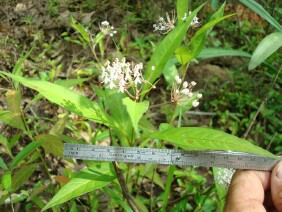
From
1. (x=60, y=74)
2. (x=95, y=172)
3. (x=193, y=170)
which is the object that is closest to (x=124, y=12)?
(x=60, y=74)

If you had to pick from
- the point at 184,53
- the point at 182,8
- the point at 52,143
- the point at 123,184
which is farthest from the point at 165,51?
the point at 52,143

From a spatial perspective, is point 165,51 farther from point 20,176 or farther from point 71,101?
point 20,176

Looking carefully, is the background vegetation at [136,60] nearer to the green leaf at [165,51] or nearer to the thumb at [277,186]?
the thumb at [277,186]

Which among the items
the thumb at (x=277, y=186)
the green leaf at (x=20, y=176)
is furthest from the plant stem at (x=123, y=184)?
the thumb at (x=277, y=186)

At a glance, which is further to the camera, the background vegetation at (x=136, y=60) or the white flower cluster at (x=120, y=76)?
the background vegetation at (x=136, y=60)

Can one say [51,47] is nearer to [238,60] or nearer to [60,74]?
[60,74]

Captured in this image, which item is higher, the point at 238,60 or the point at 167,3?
the point at 167,3
